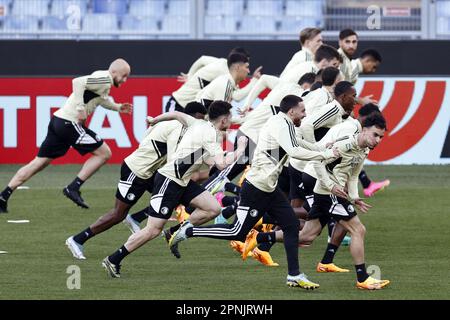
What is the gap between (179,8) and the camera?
24406 millimetres

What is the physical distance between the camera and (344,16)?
2453 centimetres

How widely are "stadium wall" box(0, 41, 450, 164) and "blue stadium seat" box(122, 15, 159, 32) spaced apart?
66 centimetres

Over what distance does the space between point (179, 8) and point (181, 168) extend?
11817 mm

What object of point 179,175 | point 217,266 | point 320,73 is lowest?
point 217,266

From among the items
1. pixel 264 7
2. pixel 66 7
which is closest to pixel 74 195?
pixel 66 7

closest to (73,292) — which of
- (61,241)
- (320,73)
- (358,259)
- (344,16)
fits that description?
(358,259)

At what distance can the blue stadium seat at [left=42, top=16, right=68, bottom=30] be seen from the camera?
24.1m

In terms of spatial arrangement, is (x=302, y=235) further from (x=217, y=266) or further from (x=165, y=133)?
(x=165, y=133)

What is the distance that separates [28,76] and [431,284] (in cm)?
1285

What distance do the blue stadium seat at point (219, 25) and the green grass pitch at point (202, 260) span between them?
5184 millimetres

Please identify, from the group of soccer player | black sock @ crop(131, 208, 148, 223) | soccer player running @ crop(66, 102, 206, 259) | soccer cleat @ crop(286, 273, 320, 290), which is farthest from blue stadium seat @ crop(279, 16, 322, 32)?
soccer cleat @ crop(286, 273, 320, 290)

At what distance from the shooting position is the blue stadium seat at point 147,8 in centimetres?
2445

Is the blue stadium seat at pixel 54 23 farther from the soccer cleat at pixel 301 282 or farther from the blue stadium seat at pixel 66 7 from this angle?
the soccer cleat at pixel 301 282

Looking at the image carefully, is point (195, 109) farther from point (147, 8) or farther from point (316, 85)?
point (147, 8)
